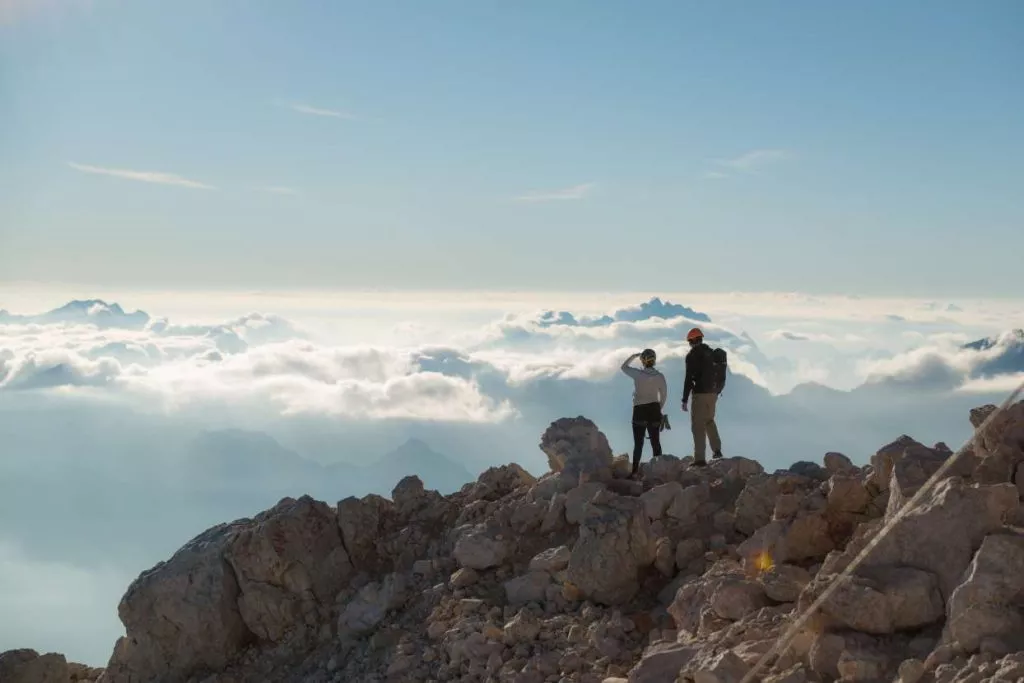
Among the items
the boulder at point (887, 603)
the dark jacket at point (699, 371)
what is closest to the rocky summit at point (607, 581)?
the boulder at point (887, 603)

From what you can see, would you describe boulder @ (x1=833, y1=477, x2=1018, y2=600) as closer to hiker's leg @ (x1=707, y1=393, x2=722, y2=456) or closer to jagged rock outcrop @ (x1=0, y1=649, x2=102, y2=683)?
hiker's leg @ (x1=707, y1=393, x2=722, y2=456)

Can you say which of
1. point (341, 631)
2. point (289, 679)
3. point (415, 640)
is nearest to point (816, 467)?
point (415, 640)

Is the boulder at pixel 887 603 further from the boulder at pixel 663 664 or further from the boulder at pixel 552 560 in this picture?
the boulder at pixel 552 560

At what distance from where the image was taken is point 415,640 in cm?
1625

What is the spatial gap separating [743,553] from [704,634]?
1.91m

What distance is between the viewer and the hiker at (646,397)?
18297 mm

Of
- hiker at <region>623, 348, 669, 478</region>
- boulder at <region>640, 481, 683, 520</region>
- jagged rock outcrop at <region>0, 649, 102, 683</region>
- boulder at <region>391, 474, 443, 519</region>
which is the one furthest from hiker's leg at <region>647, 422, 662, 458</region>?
jagged rock outcrop at <region>0, 649, 102, 683</region>

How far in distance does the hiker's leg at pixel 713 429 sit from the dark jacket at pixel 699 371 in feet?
0.58

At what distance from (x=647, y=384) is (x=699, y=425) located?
4.22 feet

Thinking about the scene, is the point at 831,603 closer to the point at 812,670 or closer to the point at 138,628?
the point at 812,670

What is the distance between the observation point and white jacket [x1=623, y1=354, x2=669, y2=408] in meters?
18.3

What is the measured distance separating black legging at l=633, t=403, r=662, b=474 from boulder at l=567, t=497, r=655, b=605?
233cm

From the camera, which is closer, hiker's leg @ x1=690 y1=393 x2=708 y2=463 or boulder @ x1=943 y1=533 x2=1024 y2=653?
boulder @ x1=943 y1=533 x2=1024 y2=653

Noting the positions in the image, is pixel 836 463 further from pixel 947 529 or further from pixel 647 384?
pixel 947 529
